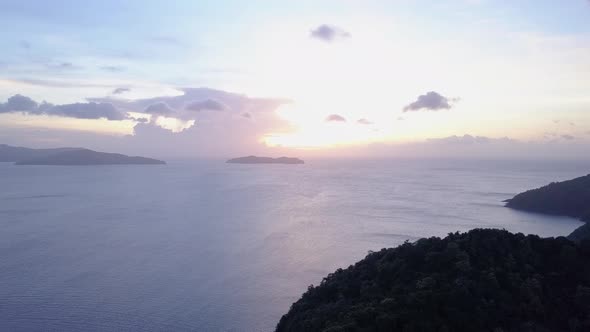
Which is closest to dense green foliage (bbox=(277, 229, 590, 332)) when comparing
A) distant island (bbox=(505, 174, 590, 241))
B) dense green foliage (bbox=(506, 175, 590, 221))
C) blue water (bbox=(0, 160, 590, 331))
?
blue water (bbox=(0, 160, 590, 331))

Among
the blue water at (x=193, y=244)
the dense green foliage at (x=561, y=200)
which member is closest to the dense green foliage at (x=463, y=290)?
the blue water at (x=193, y=244)

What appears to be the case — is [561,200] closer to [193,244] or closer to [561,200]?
[561,200]

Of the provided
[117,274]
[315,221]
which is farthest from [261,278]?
[315,221]

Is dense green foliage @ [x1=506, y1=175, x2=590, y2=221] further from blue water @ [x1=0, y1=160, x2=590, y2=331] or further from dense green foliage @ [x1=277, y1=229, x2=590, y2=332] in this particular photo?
dense green foliage @ [x1=277, y1=229, x2=590, y2=332]

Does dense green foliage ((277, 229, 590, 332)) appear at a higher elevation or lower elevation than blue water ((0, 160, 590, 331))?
higher

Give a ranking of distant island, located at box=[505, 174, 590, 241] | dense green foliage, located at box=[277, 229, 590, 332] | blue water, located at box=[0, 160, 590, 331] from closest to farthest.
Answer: dense green foliage, located at box=[277, 229, 590, 332], blue water, located at box=[0, 160, 590, 331], distant island, located at box=[505, 174, 590, 241]

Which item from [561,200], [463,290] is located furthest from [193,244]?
[561,200]
